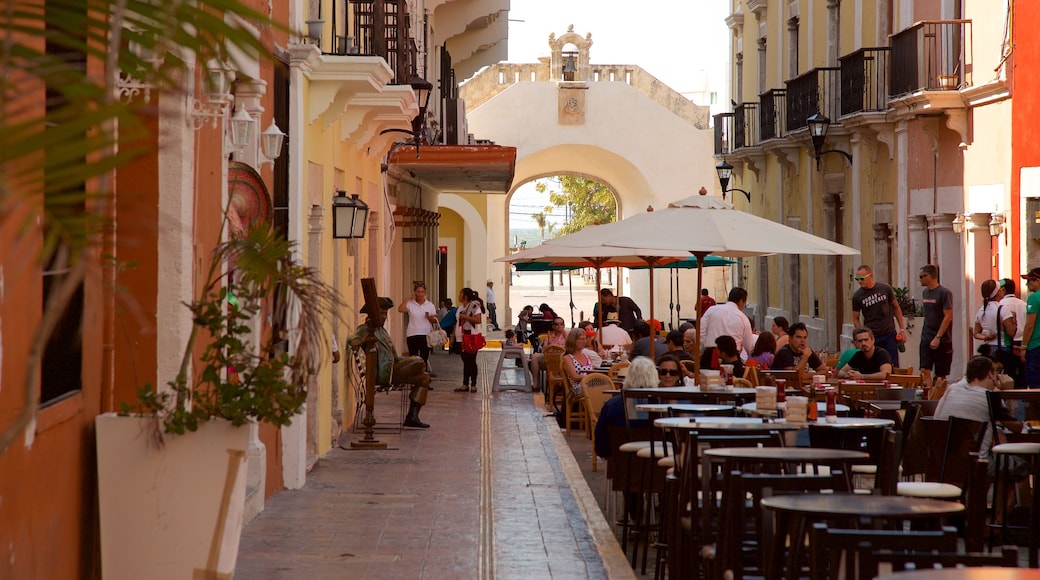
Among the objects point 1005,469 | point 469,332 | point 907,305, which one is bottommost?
point 1005,469

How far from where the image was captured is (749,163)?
1355 inches

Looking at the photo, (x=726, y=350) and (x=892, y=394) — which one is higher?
(x=726, y=350)

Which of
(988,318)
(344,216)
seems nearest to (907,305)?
(988,318)

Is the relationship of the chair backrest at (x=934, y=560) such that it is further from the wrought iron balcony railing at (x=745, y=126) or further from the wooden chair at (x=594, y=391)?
the wrought iron balcony railing at (x=745, y=126)

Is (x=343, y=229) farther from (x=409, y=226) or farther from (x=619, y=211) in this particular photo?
(x=619, y=211)

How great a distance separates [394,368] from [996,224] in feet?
25.4

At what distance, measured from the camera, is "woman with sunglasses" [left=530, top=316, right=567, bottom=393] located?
20969 mm

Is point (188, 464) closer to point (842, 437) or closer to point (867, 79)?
point (842, 437)

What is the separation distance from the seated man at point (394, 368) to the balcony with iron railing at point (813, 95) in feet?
35.8

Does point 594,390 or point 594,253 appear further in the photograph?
point 594,253

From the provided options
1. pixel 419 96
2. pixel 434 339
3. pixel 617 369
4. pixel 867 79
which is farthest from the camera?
pixel 867 79

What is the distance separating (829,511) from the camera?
5.39 m

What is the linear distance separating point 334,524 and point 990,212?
1128 centimetres

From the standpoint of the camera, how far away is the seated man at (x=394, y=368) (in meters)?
15.8
